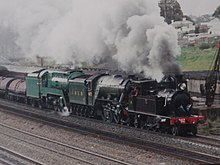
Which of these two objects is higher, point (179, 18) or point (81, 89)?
point (179, 18)

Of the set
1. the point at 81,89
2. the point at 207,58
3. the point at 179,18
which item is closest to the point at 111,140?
the point at 81,89

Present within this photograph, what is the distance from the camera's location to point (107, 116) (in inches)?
856

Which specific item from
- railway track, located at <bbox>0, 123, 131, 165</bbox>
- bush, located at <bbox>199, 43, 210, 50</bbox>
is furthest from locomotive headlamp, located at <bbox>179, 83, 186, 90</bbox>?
bush, located at <bbox>199, 43, 210, 50</bbox>

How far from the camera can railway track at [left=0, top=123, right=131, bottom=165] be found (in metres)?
14.4

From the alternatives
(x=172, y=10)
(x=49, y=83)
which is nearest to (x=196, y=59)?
(x=172, y=10)

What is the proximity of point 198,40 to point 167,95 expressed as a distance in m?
50.2

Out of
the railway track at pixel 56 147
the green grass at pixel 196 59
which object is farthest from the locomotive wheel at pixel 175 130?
the green grass at pixel 196 59

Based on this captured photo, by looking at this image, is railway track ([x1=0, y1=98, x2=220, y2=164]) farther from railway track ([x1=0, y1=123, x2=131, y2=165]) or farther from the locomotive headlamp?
the locomotive headlamp

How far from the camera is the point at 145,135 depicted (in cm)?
1780

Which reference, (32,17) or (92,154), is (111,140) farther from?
(32,17)

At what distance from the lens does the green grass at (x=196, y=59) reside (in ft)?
164

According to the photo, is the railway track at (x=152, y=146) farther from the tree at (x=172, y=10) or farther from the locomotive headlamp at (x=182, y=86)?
the tree at (x=172, y=10)

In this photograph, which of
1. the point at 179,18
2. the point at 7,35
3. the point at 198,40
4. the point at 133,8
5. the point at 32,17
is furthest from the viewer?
the point at 179,18

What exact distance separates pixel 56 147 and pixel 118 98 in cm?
461
